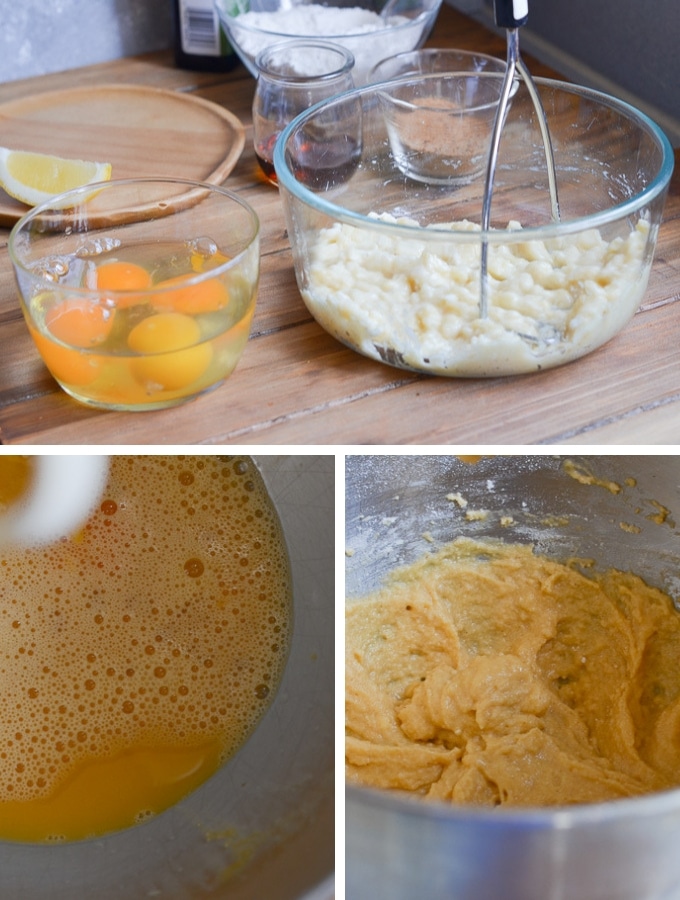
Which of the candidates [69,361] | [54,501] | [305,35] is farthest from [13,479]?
[305,35]

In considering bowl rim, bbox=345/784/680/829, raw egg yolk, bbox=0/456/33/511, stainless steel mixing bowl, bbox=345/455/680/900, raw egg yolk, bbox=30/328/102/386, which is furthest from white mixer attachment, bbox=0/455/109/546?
bowl rim, bbox=345/784/680/829

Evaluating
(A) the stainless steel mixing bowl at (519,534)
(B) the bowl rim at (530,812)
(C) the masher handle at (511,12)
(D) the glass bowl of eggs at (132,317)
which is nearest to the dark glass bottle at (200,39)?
(D) the glass bowl of eggs at (132,317)

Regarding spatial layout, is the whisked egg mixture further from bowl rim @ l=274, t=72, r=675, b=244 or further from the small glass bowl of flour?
the small glass bowl of flour

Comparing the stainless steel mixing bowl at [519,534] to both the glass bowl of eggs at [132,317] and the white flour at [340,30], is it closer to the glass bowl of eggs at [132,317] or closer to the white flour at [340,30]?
the glass bowl of eggs at [132,317]

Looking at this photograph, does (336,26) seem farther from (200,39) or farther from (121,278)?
(121,278)

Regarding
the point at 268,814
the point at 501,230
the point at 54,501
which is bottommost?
the point at 268,814

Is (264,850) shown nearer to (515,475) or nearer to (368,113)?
(515,475)
